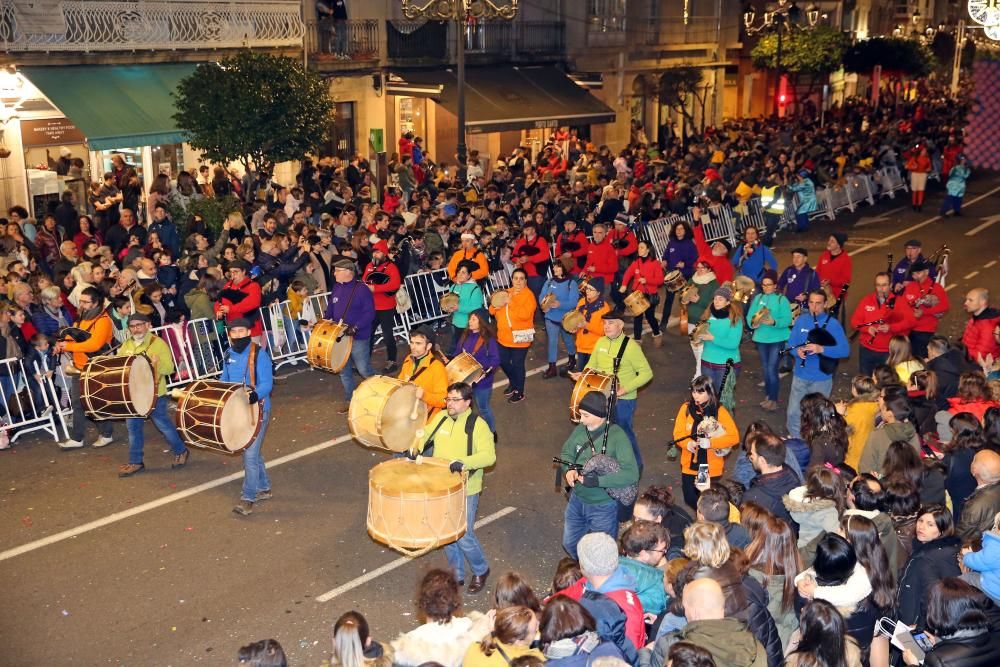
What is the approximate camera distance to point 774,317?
501 inches

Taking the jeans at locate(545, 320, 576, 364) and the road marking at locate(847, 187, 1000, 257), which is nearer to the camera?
the jeans at locate(545, 320, 576, 364)

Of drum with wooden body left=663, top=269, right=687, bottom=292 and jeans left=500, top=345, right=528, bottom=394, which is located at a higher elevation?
drum with wooden body left=663, top=269, right=687, bottom=292

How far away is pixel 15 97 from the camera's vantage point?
806 inches

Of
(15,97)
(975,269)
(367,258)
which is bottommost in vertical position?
(975,269)

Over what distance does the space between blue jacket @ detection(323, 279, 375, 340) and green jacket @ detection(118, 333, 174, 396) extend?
2252 mm

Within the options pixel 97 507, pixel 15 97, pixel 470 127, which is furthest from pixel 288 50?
pixel 97 507

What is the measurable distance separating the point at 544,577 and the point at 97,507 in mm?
4287

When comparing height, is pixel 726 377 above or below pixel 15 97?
below

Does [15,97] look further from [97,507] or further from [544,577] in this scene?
[544,577]

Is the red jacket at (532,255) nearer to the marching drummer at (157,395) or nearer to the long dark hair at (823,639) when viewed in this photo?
the marching drummer at (157,395)

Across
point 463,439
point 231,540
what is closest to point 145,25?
point 231,540

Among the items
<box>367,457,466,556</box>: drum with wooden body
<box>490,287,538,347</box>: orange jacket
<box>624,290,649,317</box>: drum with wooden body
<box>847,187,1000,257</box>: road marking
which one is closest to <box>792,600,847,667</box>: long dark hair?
<box>367,457,466,556</box>: drum with wooden body

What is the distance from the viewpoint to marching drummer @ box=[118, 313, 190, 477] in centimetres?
1078

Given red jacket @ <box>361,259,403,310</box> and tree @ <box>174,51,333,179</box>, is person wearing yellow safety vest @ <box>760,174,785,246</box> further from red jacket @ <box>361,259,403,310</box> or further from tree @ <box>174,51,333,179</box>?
red jacket @ <box>361,259,403,310</box>
